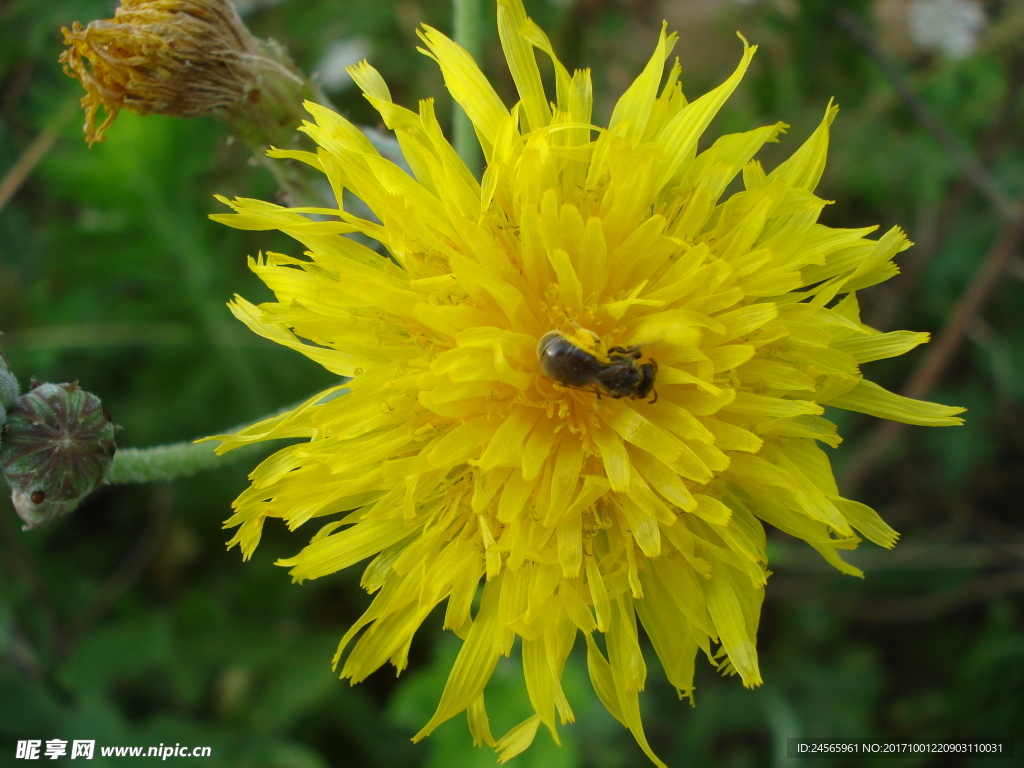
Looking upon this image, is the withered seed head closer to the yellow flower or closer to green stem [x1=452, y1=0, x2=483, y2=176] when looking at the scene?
the yellow flower

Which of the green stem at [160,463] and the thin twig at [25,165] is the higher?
the thin twig at [25,165]

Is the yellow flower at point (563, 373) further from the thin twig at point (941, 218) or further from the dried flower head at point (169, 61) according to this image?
the thin twig at point (941, 218)

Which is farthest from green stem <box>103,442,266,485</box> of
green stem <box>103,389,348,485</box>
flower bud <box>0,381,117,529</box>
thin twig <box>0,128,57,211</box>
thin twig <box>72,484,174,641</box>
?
thin twig <box>72,484,174,641</box>

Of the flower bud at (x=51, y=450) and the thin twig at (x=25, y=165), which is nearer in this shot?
the flower bud at (x=51, y=450)

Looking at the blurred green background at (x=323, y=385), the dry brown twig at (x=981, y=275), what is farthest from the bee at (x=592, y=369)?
the dry brown twig at (x=981, y=275)

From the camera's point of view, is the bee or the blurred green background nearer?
the bee

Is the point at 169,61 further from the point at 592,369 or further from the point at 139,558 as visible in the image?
the point at 139,558

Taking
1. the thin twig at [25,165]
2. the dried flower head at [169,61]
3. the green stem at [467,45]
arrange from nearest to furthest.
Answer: the dried flower head at [169,61]
the green stem at [467,45]
the thin twig at [25,165]
